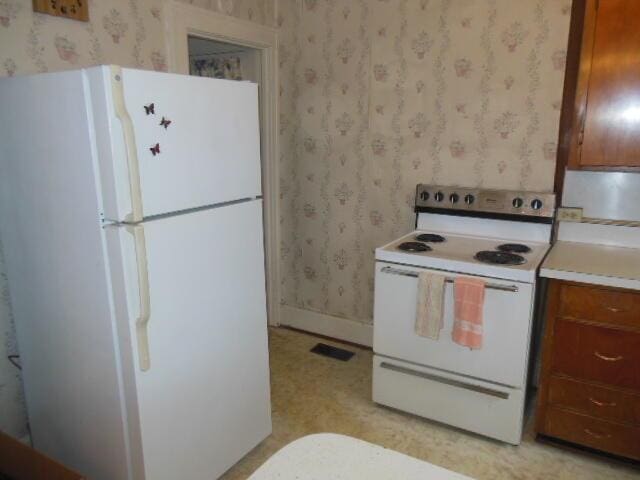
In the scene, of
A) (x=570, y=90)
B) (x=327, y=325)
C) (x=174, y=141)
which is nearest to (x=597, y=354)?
(x=570, y=90)

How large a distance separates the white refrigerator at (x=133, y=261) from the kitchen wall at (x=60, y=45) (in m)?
0.10

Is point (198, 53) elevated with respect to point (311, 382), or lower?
elevated

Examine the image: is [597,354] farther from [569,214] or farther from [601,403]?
[569,214]

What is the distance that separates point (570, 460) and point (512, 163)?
4.82 feet

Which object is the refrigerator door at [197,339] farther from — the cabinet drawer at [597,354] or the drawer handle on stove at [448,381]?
the cabinet drawer at [597,354]

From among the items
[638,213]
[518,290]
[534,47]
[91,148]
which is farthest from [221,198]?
[638,213]

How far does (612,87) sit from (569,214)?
0.69 m

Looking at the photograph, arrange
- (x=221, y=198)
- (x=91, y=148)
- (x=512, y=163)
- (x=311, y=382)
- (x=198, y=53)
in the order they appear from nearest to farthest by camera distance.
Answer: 1. (x=91, y=148)
2. (x=221, y=198)
3. (x=512, y=163)
4. (x=311, y=382)
5. (x=198, y=53)

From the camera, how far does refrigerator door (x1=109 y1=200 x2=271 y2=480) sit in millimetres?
1604

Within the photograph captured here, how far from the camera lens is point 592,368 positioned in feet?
6.84

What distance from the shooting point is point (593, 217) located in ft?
8.18

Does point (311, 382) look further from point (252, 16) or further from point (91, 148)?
point (252, 16)

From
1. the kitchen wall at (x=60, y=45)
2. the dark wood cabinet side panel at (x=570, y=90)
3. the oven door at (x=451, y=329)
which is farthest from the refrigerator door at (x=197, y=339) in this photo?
the dark wood cabinet side panel at (x=570, y=90)

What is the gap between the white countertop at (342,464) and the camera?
0.90 metres
